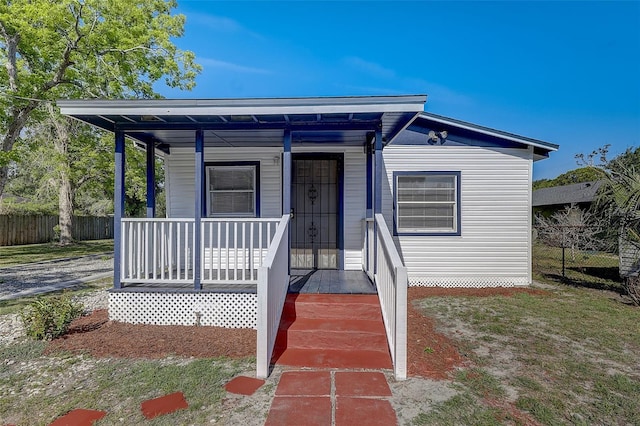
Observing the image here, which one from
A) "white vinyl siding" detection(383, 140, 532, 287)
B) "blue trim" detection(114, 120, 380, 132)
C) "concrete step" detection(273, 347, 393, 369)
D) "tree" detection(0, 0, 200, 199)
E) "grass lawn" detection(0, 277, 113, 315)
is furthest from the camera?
"tree" detection(0, 0, 200, 199)

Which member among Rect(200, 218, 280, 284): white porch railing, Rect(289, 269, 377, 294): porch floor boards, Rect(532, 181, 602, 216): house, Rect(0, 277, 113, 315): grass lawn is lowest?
Rect(0, 277, 113, 315): grass lawn

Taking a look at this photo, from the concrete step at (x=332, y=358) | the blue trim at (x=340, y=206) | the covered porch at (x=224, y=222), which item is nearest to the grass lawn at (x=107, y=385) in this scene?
the concrete step at (x=332, y=358)

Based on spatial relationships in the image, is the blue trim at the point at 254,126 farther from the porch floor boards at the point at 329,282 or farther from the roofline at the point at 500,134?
the roofline at the point at 500,134

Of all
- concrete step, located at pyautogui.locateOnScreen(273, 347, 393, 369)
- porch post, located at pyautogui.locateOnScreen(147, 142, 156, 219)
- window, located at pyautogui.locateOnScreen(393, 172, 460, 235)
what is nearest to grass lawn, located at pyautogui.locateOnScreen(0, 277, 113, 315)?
porch post, located at pyautogui.locateOnScreen(147, 142, 156, 219)

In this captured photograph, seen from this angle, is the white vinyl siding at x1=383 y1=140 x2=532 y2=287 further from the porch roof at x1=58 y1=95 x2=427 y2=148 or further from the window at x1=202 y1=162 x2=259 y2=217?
the window at x1=202 y1=162 x2=259 y2=217

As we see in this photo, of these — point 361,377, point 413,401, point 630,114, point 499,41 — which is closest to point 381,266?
point 361,377

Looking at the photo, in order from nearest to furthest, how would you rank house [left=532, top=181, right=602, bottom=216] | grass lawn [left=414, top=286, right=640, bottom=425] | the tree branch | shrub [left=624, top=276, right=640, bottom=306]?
grass lawn [left=414, top=286, right=640, bottom=425] < shrub [left=624, top=276, right=640, bottom=306] < the tree branch < house [left=532, top=181, right=602, bottom=216]

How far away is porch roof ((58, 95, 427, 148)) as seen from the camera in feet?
13.8

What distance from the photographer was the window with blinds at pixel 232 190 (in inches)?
267

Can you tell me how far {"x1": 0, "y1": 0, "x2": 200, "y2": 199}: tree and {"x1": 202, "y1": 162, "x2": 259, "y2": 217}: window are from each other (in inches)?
329

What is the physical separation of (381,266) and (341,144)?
2858 mm

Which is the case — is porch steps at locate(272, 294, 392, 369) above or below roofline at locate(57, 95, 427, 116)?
below

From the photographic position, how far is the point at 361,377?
3.18 m

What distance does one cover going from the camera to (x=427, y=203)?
23.8ft
